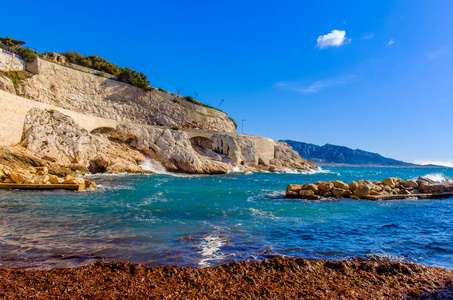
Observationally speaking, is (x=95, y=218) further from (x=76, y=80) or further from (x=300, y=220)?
(x=76, y=80)

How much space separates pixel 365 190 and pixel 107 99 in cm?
3594

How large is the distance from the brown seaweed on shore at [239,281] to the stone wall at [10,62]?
35806 millimetres

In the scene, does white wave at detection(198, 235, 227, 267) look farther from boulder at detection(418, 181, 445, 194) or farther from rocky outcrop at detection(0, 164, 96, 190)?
boulder at detection(418, 181, 445, 194)

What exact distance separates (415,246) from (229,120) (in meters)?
48.4

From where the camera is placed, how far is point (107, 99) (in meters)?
38.7

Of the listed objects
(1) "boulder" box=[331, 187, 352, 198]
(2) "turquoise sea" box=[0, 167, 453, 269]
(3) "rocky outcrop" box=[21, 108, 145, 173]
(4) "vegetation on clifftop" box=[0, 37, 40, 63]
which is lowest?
(2) "turquoise sea" box=[0, 167, 453, 269]

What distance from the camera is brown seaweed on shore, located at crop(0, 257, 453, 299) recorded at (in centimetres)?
375

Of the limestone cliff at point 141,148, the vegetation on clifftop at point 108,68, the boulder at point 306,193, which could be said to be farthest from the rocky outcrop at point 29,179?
the vegetation on clifftop at point 108,68

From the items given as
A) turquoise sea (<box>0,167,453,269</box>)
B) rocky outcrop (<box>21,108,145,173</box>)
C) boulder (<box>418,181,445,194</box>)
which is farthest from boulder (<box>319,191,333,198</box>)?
rocky outcrop (<box>21,108,145,173</box>)

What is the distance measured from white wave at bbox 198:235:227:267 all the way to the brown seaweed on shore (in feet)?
1.90

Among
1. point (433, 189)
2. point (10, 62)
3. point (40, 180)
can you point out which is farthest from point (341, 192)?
point (10, 62)

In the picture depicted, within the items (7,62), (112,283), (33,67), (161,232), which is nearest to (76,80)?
(33,67)

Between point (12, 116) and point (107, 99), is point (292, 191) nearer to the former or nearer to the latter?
point (12, 116)

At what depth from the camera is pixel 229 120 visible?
5428cm
